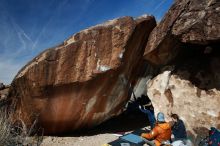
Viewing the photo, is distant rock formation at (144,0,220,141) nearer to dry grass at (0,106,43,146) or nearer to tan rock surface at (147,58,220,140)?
tan rock surface at (147,58,220,140)

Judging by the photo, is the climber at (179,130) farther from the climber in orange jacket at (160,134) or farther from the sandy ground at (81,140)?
the sandy ground at (81,140)

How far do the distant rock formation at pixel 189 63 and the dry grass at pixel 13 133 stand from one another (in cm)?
275

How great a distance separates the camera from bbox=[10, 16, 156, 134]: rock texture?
7262mm

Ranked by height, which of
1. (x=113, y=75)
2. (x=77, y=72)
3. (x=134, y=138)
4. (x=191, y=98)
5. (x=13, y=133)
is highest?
(x=77, y=72)

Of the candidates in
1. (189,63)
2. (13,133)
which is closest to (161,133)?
(189,63)

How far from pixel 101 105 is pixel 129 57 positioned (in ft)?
4.21

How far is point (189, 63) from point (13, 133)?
4.01 meters

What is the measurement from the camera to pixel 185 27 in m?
6.18

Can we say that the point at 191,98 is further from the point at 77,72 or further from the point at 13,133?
the point at 13,133

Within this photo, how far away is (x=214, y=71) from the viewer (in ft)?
21.8

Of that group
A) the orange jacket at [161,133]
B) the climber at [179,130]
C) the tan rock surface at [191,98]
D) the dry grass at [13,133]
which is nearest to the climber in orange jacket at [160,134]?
the orange jacket at [161,133]

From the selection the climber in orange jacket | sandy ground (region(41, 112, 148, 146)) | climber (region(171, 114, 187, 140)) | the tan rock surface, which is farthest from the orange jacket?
sandy ground (region(41, 112, 148, 146))

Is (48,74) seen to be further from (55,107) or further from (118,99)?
(118,99)

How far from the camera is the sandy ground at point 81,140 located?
7.11m
